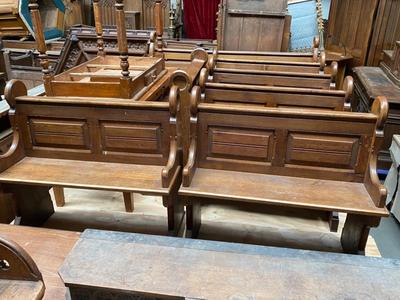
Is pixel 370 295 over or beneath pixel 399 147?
over

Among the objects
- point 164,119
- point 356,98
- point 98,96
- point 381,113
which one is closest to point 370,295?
point 381,113

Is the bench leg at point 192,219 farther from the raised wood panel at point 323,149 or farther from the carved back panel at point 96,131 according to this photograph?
the raised wood panel at point 323,149

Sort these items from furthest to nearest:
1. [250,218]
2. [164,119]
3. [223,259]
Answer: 1. [250,218]
2. [164,119]
3. [223,259]

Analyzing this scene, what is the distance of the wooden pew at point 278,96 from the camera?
2.29m

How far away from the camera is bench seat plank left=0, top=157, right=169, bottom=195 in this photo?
170 centimetres

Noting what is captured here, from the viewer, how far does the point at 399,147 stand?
2500 millimetres

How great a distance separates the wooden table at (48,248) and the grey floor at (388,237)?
6.12 ft

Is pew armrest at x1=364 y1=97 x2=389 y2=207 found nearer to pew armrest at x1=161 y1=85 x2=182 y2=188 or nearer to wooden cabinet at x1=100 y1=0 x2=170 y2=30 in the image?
pew armrest at x1=161 y1=85 x2=182 y2=188

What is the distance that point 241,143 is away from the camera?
1.79 metres

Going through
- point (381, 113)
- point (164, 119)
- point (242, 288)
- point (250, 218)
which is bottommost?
point (250, 218)

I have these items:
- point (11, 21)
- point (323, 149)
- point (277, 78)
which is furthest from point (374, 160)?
point (11, 21)

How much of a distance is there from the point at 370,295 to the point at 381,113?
35.1 inches

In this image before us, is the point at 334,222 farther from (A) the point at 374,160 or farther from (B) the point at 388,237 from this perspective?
(A) the point at 374,160

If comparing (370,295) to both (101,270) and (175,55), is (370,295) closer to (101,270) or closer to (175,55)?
(101,270)
